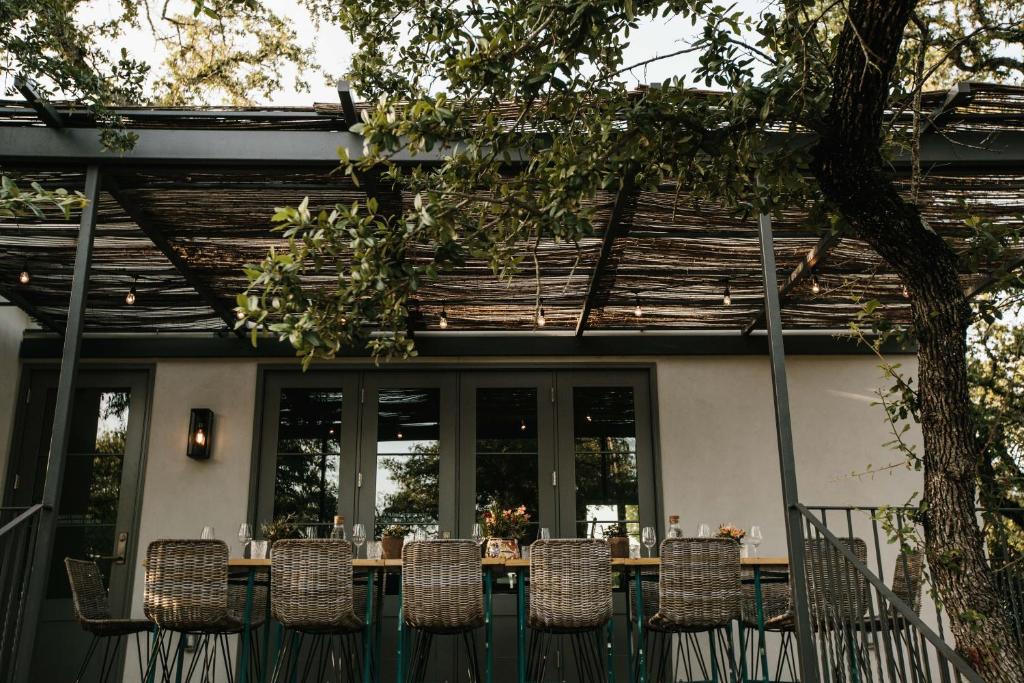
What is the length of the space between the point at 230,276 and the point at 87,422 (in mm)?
2152

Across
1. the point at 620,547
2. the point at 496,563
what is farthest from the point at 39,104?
the point at 620,547

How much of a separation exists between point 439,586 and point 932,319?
2917mm

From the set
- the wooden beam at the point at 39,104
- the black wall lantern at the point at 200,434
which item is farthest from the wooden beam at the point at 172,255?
the black wall lantern at the point at 200,434

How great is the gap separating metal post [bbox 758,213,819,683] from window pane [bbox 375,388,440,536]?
147 inches

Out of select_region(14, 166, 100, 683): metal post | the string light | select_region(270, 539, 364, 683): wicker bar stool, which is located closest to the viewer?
select_region(14, 166, 100, 683): metal post

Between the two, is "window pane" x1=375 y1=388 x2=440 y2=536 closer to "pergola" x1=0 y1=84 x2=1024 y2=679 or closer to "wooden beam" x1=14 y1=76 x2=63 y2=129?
"pergola" x1=0 y1=84 x2=1024 y2=679

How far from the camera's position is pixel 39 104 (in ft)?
15.3

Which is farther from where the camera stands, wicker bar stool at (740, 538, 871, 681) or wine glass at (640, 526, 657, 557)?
wine glass at (640, 526, 657, 557)

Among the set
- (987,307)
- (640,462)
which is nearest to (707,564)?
(987,307)

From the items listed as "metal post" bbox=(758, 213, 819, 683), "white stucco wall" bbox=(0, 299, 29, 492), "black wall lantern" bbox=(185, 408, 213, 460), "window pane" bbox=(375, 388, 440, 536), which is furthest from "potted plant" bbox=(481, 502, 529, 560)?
"white stucco wall" bbox=(0, 299, 29, 492)

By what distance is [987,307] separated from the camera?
12.1ft

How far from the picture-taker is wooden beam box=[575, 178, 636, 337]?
16.9 ft

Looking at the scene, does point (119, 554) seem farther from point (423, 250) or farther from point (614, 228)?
point (614, 228)

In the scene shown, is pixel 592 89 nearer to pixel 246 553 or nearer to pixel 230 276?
pixel 230 276
